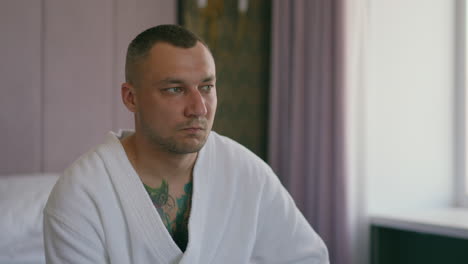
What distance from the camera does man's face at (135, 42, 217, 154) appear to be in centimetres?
135

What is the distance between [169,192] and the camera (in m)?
1.51

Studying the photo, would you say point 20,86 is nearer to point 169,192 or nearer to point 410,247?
point 169,192

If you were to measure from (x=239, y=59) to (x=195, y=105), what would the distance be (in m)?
1.89

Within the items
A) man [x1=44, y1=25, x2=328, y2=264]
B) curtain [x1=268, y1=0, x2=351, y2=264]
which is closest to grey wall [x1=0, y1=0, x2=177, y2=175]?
curtain [x1=268, y1=0, x2=351, y2=264]

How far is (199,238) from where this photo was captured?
1.44 meters

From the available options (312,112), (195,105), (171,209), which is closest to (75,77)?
(312,112)

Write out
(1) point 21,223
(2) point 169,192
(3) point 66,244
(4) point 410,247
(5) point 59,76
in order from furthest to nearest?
1. (4) point 410,247
2. (5) point 59,76
3. (1) point 21,223
4. (2) point 169,192
5. (3) point 66,244

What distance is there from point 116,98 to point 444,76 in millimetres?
1733

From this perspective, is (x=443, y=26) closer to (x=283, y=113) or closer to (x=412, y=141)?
(x=412, y=141)

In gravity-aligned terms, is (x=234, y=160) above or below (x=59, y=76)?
below

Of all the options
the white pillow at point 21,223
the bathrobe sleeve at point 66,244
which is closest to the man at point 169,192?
the bathrobe sleeve at point 66,244

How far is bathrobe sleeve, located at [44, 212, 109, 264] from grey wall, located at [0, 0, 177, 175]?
118 cm

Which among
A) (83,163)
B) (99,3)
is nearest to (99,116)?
(99,3)

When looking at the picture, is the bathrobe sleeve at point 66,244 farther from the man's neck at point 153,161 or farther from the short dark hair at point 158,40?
the short dark hair at point 158,40
